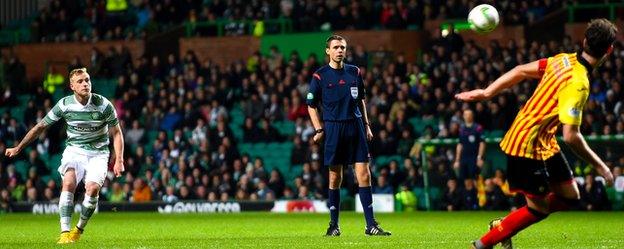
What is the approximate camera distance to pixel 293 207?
26672 mm

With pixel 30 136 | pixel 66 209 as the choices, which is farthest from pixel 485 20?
pixel 30 136

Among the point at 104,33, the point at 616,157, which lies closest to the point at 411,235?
the point at 616,157

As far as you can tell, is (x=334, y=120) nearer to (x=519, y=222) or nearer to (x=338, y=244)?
(x=338, y=244)

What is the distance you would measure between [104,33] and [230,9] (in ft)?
12.6

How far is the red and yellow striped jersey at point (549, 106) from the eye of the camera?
971 cm

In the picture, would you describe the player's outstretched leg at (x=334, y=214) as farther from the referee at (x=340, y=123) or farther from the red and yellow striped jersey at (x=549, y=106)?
the red and yellow striped jersey at (x=549, y=106)

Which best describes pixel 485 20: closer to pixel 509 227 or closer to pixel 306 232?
pixel 306 232

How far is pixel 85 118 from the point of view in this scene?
1468 centimetres

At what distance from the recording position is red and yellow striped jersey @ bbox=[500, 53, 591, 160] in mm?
9711

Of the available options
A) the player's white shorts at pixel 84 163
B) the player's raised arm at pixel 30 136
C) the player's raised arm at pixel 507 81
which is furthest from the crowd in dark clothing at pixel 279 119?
the player's raised arm at pixel 507 81

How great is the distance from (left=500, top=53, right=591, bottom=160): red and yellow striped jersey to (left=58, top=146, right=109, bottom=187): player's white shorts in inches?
230

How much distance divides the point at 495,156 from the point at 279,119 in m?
6.67

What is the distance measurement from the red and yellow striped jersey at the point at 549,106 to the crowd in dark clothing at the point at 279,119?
47.3 ft

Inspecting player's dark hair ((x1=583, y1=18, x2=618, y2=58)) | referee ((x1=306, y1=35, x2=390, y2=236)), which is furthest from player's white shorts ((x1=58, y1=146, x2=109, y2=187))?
player's dark hair ((x1=583, y1=18, x2=618, y2=58))
